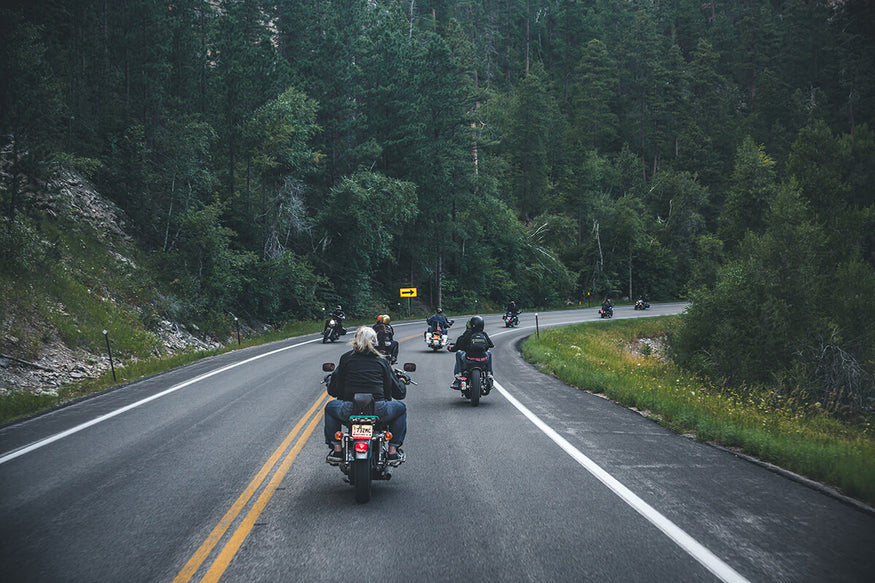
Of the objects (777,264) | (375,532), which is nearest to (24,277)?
(375,532)

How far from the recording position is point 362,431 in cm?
568

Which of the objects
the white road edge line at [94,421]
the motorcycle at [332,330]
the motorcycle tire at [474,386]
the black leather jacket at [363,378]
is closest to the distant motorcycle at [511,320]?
the motorcycle at [332,330]

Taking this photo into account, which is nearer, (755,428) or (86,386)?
(755,428)

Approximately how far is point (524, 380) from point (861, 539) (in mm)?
10354

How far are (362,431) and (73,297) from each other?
17.6 m

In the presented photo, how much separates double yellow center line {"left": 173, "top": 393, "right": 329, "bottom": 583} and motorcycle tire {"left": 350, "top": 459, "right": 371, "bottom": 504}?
0.89m

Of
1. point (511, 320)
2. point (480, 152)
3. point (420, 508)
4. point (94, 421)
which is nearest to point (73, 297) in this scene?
point (94, 421)

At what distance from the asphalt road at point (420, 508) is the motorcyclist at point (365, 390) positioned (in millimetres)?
511

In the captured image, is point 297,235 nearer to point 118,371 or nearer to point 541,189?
point 118,371

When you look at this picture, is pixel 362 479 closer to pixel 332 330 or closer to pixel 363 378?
pixel 363 378

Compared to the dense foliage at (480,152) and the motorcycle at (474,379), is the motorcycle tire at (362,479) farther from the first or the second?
the dense foliage at (480,152)

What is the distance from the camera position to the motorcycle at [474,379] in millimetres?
11148

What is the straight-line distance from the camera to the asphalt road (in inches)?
161

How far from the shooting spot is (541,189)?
6981cm
